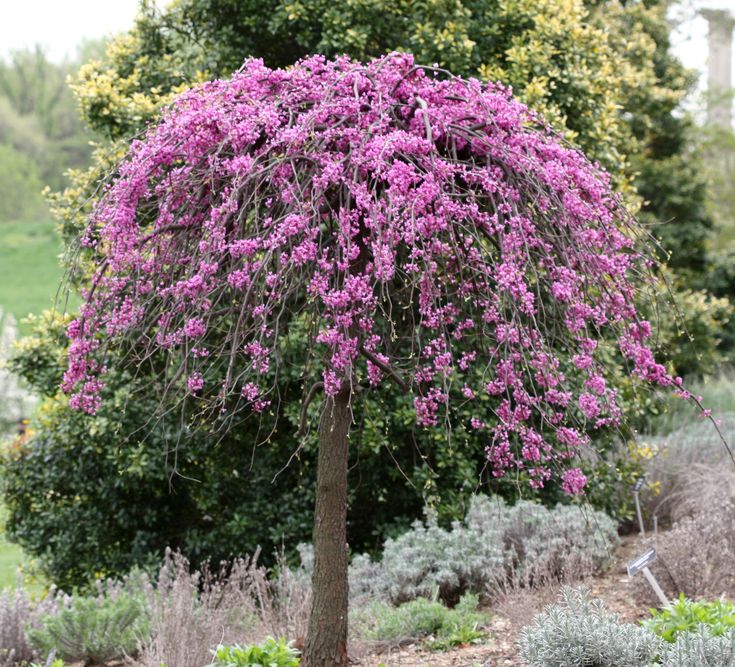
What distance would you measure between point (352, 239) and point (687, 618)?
1.92m

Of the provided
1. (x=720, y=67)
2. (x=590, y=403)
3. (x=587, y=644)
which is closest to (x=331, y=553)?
(x=587, y=644)

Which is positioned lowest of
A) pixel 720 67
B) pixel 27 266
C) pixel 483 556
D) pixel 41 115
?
pixel 483 556

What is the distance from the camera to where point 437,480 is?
5738mm

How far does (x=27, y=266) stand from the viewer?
3020cm

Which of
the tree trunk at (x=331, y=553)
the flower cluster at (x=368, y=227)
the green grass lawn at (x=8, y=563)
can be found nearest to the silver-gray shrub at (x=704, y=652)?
the flower cluster at (x=368, y=227)

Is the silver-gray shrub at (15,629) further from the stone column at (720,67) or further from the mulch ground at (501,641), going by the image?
the stone column at (720,67)

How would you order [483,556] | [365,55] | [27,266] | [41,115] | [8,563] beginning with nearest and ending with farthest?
[483,556] → [365,55] → [8,563] → [27,266] → [41,115]

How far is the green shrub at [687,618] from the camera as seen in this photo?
3.44 metres

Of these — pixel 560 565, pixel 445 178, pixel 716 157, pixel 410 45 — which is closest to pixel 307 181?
pixel 445 178

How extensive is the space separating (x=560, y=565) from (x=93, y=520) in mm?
3071

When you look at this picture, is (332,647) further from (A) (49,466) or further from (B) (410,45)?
(B) (410,45)

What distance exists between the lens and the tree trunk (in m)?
3.54

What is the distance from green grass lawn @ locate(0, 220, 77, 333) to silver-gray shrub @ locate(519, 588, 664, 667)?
76.9ft

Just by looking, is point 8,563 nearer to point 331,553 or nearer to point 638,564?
point 331,553
